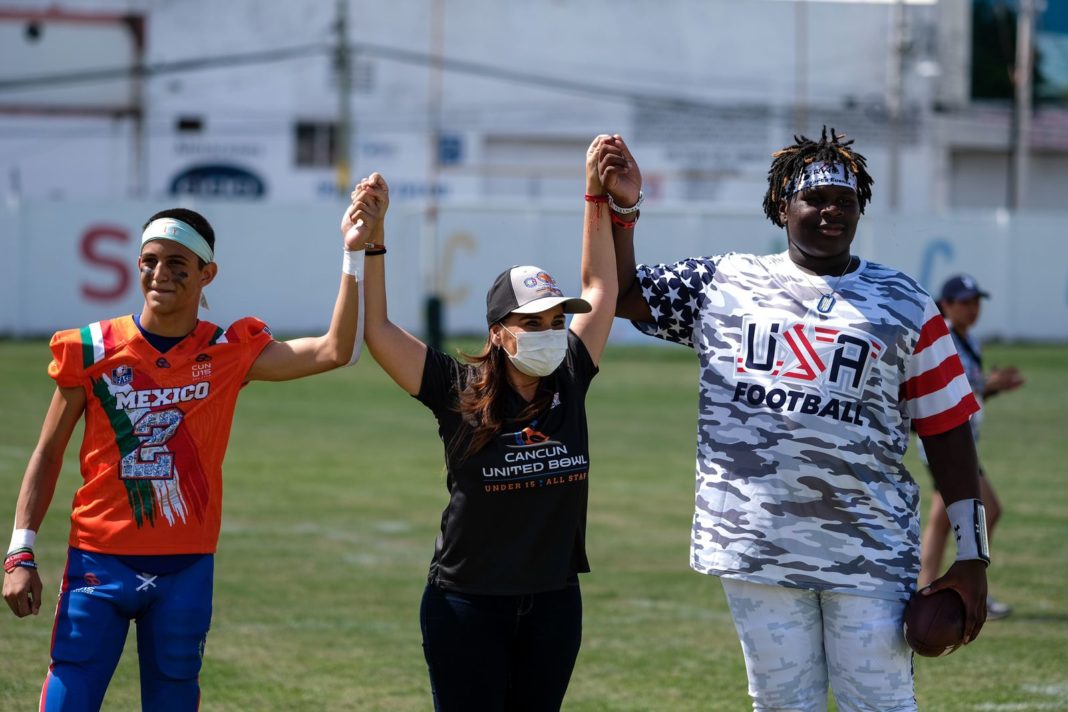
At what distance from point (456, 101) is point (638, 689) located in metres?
48.0

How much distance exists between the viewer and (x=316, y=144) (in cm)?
5359

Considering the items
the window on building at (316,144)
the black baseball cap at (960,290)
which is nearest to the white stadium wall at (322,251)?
the window on building at (316,144)

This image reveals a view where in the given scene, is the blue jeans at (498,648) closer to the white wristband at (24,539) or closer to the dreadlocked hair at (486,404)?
the dreadlocked hair at (486,404)

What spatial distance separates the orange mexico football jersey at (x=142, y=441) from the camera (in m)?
5.15

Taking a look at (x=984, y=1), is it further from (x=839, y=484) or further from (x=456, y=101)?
(x=839, y=484)

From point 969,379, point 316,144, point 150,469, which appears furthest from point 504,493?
point 316,144

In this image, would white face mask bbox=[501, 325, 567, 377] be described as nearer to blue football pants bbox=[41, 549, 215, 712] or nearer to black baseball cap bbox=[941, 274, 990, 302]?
blue football pants bbox=[41, 549, 215, 712]

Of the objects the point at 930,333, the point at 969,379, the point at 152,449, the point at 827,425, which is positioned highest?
the point at 930,333

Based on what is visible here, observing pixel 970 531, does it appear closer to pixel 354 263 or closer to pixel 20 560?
pixel 354 263

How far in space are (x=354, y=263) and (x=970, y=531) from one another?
7.04 ft

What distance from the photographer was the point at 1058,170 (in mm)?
A: 60250

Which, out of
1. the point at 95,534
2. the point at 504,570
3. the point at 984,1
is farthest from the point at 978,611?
the point at 984,1

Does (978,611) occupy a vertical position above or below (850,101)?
below

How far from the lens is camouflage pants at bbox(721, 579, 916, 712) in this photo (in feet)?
15.3
